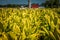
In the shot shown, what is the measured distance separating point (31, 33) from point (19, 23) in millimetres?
341

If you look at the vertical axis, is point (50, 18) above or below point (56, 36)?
above

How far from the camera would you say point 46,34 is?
3.22 metres

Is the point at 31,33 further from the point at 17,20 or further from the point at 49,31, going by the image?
the point at 17,20

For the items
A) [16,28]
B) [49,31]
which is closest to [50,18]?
[49,31]

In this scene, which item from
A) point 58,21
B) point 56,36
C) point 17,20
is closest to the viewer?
point 56,36

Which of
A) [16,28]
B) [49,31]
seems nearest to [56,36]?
[49,31]

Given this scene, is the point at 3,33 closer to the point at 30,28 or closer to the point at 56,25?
the point at 30,28

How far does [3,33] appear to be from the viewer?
3.23 meters

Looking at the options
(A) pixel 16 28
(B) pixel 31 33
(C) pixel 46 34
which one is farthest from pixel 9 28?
(C) pixel 46 34

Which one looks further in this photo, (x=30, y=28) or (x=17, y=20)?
(x=17, y=20)

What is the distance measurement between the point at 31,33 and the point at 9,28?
0.38 metres

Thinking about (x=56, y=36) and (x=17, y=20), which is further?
(x=17, y=20)

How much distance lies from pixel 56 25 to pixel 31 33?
42 cm

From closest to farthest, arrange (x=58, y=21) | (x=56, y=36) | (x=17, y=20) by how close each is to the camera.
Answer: (x=56, y=36) → (x=58, y=21) → (x=17, y=20)
